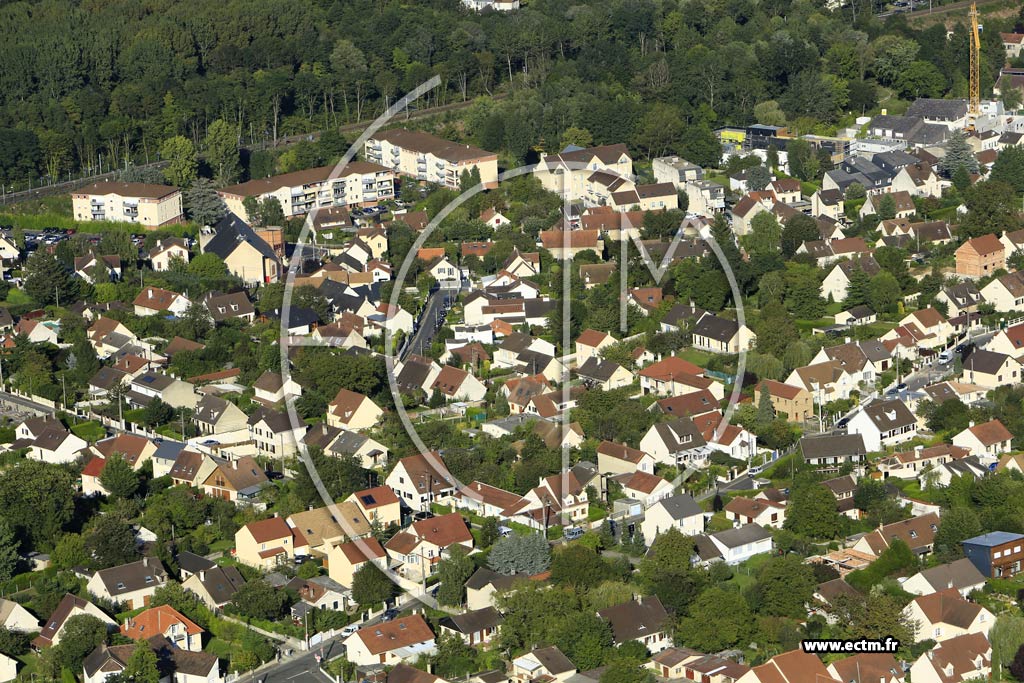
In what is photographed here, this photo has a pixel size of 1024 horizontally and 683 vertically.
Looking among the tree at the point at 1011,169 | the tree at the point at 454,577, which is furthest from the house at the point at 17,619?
the tree at the point at 1011,169

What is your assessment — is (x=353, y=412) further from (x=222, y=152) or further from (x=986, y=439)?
(x=222, y=152)

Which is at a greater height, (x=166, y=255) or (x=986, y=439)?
(x=986, y=439)

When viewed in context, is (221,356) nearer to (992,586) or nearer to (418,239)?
(418,239)

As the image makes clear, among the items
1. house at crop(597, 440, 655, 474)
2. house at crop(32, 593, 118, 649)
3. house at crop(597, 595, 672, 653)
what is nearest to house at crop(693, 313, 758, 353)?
house at crop(597, 440, 655, 474)

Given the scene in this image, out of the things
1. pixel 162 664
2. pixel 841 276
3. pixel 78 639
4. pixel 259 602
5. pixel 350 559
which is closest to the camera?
pixel 162 664

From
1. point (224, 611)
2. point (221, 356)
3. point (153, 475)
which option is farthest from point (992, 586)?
point (221, 356)

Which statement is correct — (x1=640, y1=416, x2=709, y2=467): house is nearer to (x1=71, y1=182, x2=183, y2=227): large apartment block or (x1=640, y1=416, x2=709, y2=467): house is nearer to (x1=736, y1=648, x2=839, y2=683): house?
(x1=736, y1=648, x2=839, y2=683): house

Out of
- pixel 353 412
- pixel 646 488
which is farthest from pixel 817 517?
Answer: pixel 353 412
